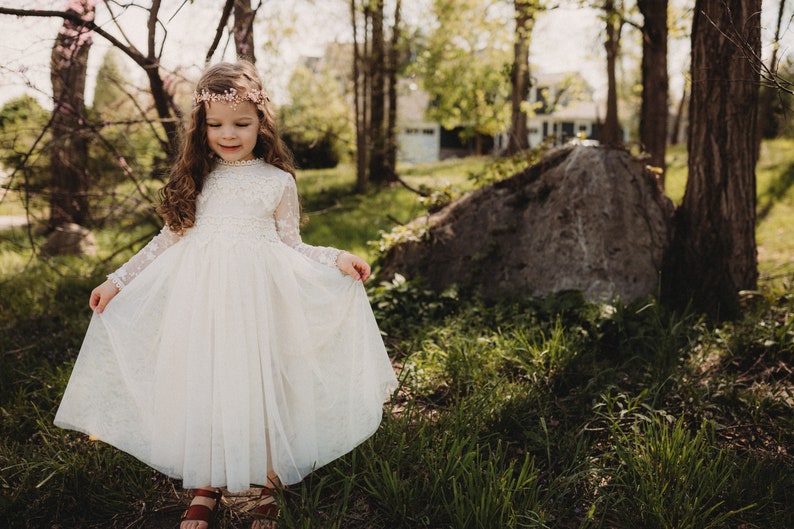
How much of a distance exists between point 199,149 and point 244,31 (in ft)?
8.75

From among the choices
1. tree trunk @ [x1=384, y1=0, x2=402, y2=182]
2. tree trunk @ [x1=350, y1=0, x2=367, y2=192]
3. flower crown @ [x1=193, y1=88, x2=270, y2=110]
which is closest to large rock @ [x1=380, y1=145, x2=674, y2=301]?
flower crown @ [x1=193, y1=88, x2=270, y2=110]

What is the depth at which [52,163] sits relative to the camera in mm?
7645

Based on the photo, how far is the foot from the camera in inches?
89.3

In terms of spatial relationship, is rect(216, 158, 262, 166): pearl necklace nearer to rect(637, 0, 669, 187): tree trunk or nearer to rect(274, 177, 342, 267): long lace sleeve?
rect(274, 177, 342, 267): long lace sleeve

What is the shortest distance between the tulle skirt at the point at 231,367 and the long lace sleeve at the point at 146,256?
0.10 meters

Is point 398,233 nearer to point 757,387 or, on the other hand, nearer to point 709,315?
point 709,315

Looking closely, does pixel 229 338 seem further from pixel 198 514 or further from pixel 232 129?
pixel 232 129

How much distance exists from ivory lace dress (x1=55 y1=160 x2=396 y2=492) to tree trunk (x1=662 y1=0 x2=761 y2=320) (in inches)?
116

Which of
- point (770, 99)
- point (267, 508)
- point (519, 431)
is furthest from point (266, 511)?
point (770, 99)

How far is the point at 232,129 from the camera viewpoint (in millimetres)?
2406

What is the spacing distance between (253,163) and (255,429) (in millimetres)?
1150

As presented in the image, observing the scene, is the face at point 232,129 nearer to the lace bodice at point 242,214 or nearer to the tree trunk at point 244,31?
the lace bodice at point 242,214

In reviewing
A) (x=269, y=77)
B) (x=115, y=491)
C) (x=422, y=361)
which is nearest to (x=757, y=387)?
(x=422, y=361)

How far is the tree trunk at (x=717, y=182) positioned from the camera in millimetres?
4090
